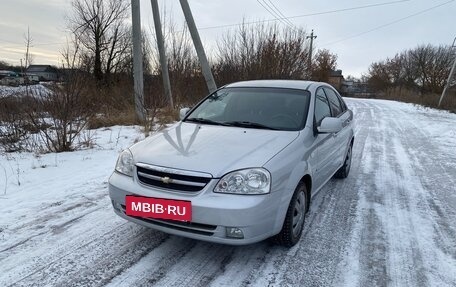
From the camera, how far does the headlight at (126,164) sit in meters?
3.12

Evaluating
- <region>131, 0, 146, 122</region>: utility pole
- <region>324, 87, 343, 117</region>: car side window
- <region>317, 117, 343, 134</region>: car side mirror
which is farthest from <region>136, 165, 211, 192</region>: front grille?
<region>131, 0, 146, 122</region>: utility pole

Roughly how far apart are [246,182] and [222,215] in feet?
1.06

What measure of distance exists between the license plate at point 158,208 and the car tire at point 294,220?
3.04 ft

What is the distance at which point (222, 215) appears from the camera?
2590mm

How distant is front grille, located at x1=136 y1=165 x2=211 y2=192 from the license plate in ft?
0.40

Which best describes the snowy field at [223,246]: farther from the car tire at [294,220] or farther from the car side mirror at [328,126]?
the car side mirror at [328,126]

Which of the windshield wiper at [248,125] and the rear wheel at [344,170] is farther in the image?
the rear wheel at [344,170]

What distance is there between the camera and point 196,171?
2713 mm

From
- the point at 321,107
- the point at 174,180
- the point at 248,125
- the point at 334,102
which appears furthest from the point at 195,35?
the point at 174,180

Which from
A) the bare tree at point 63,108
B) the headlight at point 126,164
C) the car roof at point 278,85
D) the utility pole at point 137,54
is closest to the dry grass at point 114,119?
the utility pole at point 137,54

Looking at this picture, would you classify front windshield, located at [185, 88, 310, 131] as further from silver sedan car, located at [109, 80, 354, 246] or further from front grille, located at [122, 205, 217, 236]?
front grille, located at [122, 205, 217, 236]

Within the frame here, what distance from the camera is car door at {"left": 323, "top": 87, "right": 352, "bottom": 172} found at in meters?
4.67

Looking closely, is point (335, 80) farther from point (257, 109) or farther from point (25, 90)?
point (257, 109)

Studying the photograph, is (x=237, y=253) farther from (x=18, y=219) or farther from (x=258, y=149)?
(x=18, y=219)
